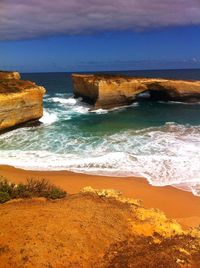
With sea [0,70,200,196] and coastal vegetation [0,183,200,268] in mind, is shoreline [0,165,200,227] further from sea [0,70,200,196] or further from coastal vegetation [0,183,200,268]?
coastal vegetation [0,183,200,268]

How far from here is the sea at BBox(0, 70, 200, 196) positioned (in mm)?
16969

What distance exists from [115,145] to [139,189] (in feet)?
22.5

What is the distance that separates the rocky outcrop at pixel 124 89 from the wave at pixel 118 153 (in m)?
11.9

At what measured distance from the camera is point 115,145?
21500 millimetres

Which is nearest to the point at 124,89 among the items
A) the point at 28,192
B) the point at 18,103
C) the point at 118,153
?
the point at 18,103

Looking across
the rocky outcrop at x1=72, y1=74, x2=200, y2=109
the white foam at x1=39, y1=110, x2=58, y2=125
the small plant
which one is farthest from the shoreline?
the rocky outcrop at x1=72, y1=74, x2=200, y2=109

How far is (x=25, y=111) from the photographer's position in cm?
2723

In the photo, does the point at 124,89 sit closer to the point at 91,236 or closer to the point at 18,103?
the point at 18,103

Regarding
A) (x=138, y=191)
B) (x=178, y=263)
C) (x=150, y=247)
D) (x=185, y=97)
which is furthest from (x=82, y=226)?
(x=185, y=97)

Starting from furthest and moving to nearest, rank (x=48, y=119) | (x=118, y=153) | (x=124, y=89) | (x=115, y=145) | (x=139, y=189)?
(x=124, y=89) < (x=48, y=119) < (x=115, y=145) < (x=118, y=153) < (x=139, y=189)

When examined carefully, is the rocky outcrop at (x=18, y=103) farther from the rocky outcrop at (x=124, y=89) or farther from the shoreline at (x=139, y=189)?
the rocky outcrop at (x=124, y=89)

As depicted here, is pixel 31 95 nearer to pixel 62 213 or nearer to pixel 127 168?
pixel 127 168

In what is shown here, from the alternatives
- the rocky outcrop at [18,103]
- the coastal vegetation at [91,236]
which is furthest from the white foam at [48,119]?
the coastal vegetation at [91,236]

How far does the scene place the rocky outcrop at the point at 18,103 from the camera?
25.2 metres
